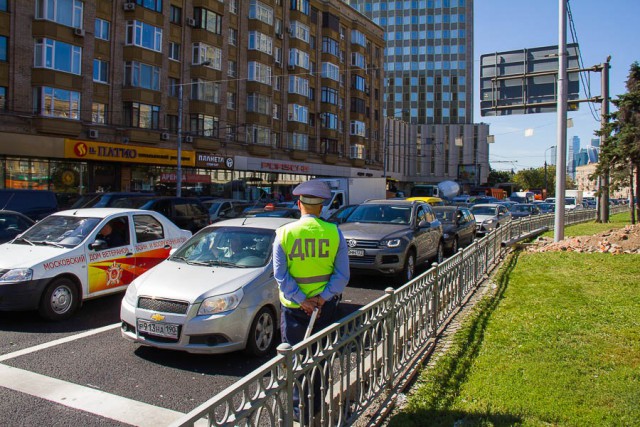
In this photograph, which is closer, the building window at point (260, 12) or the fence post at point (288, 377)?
the fence post at point (288, 377)

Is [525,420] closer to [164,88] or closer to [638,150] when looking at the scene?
[638,150]

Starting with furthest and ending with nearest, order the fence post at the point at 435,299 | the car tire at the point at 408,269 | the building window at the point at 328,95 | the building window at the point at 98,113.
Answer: the building window at the point at 328,95
the building window at the point at 98,113
the car tire at the point at 408,269
the fence post at the point at 435,299

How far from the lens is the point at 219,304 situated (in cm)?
538

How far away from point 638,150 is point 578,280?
1196 cm

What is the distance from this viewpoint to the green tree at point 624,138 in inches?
762

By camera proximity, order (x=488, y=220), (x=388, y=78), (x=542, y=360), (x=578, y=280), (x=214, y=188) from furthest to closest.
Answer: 1. (x=388, y=78)
2. (x=214, y=188)
3. (x=488, y=220)
4. (x=578, y=280)
5. (x=542, y=360)

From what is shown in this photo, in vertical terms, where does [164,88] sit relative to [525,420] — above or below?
above

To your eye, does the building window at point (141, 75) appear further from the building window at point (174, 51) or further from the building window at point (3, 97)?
the building window at point (3, 97)

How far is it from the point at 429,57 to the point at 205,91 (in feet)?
237

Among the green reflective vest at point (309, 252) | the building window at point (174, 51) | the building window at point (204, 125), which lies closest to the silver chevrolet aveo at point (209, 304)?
the green reflective vest at point (309, 252)

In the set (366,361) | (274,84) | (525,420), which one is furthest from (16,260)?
(274,84)

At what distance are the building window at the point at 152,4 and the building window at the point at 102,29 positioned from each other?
250 centimetres

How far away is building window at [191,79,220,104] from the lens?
3612 centimetres

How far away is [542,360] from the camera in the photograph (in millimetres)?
5191
